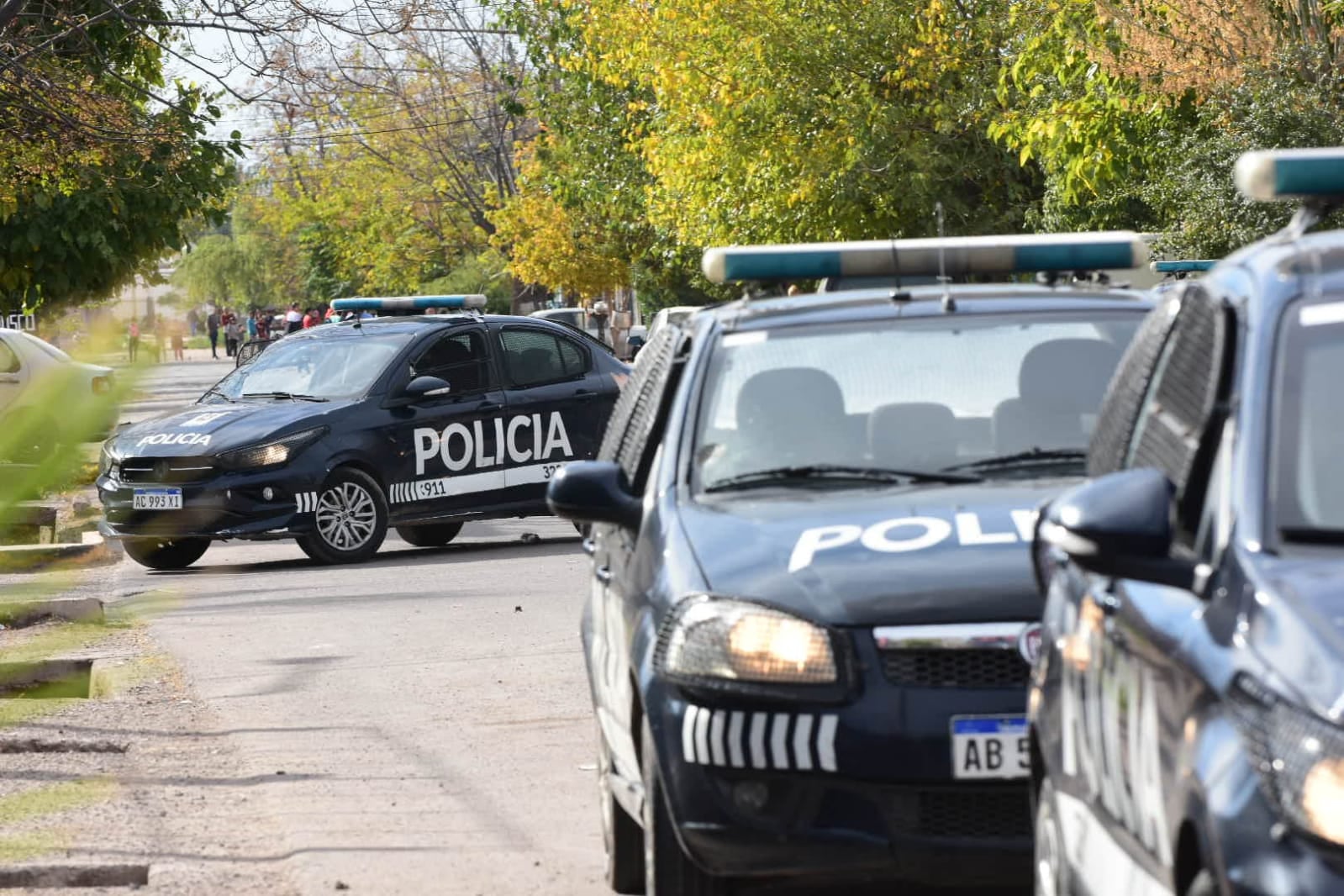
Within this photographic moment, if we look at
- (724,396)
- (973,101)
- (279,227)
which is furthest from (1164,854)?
(279,227)

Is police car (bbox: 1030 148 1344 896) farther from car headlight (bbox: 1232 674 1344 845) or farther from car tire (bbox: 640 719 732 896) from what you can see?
car tire (bbox: 640 719 732 896)

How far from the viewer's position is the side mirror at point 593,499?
6121 mm

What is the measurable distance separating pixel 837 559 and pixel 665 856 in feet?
2.49

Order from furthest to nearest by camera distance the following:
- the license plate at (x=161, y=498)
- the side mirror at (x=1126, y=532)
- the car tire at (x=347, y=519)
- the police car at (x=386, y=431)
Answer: the car tire at (x=347, y=519)
the police car at (x=386, y=431)
the license plate at (x=161, y=498)
the side mirror at (x=1126, y=532)

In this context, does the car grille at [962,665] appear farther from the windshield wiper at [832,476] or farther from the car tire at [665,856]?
the windshield wiper at [832,476]

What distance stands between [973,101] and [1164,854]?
3101 centimetres

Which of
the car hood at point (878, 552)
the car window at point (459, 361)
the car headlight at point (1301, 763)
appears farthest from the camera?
the car window at point (459, 361)

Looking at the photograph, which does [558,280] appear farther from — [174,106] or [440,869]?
[440,869]

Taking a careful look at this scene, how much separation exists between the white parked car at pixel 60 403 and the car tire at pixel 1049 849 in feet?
8.49

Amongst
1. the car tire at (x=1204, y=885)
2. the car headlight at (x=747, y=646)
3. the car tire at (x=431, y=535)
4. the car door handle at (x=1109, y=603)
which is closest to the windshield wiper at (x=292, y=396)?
the car tire at (x=431, y=535)

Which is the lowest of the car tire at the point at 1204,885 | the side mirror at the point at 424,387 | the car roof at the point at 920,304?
the side mirror at the point at 424,387

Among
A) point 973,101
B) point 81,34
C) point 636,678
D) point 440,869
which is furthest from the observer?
point 973,101

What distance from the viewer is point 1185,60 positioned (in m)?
24.1

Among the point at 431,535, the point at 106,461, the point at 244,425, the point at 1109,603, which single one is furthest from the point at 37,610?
the point at 431,535
